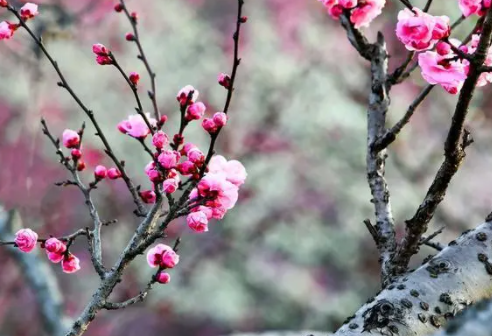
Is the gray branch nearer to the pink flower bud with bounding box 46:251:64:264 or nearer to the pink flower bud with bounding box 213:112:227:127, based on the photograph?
the pink flower bud with bounding box 46:251:64:264

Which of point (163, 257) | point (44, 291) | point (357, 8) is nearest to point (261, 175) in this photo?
point (44, 291)

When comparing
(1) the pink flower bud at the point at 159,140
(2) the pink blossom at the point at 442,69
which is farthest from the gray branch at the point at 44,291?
(2) the pink blossom at the point at 442,69

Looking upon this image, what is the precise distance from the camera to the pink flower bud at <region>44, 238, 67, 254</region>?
3.21 feet

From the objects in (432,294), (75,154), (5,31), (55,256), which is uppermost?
(5,31)

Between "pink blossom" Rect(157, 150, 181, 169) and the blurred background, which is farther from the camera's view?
the blurred background

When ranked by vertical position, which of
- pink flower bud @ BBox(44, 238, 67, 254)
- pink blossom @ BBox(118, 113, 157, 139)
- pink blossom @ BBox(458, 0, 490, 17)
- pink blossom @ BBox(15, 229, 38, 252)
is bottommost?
pink flower bud @ BBox(44, 238, 67, 254)

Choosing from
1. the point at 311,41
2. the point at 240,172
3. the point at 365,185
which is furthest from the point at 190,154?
the point at 311,41

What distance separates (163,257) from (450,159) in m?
0.50

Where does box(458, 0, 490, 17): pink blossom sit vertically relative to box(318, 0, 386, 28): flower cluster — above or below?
below

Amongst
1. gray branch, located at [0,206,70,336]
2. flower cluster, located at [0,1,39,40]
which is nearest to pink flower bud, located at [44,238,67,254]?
flower cluster, located at [0,1,39,40]

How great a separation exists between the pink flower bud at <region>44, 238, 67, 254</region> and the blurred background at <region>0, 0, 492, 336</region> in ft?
11.7

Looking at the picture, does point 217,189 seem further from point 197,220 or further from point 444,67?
point 444,67

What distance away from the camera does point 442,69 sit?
3.24 ft

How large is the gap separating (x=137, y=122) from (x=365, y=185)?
12.8 ft
